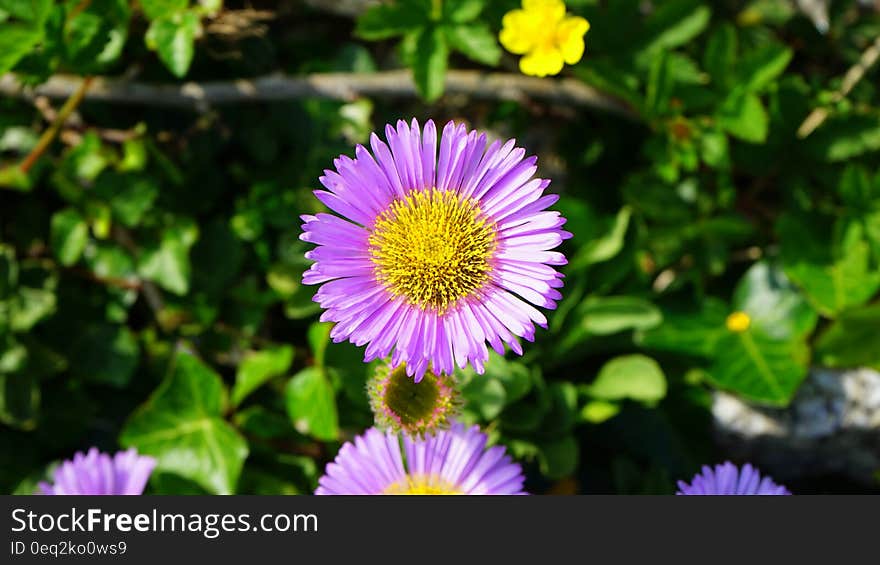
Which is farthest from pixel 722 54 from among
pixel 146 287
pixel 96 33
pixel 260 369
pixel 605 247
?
pixel 146 287

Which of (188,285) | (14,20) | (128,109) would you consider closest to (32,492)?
(188,285)

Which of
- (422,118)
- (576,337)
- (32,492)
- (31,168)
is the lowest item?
(32,492)

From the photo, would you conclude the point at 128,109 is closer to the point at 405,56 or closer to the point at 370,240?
the point at 405,56

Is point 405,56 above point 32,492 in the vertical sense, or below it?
above

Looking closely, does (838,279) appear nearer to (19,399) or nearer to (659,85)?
(659,85)

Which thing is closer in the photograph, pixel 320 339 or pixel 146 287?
pixel 320 339

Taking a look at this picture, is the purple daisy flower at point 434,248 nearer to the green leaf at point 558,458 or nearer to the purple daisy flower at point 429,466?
the purple daisy flower at point 429,466
